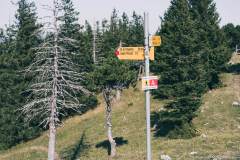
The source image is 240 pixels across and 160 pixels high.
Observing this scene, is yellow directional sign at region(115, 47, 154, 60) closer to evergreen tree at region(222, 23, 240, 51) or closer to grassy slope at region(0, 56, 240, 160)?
grassy slope at region(0, 56, 240, 160)

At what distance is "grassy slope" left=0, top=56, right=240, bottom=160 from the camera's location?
119ft

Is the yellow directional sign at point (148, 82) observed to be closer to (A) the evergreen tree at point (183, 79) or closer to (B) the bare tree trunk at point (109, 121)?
(B) the bare tree trunk at point (109, 121)

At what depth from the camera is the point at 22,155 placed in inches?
2003

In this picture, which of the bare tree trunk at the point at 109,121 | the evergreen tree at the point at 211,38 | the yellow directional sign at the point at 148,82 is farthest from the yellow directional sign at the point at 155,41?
the evergreen tree at the point at 211,38

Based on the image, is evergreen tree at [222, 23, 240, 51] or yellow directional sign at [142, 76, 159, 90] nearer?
yellow directional sign at [142, 76, 159, 90]

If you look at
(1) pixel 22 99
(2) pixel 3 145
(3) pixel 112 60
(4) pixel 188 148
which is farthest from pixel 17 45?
(4) pixel 188 148

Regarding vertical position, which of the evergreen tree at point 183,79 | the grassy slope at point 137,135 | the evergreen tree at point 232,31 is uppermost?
the evergreen tree at point 232,31

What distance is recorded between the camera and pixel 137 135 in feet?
156

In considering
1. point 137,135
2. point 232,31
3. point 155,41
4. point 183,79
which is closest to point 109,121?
point 137,135

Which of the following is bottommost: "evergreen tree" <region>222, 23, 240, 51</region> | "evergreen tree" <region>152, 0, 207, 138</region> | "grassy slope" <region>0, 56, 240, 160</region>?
"grassy slope" <region>0, 56, 240, 160</region>

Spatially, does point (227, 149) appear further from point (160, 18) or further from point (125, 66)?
point (160, 18)

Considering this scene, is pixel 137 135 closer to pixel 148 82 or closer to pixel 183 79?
pixel 183 79

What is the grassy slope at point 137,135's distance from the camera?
3638 centimetres

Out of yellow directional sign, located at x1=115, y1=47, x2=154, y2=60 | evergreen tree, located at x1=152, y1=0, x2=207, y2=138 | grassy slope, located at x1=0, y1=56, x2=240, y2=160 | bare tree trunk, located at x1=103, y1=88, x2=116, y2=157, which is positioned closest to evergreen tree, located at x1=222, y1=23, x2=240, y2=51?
grassy slope, located at x1=0, y1=56, x2=240, y2=160
